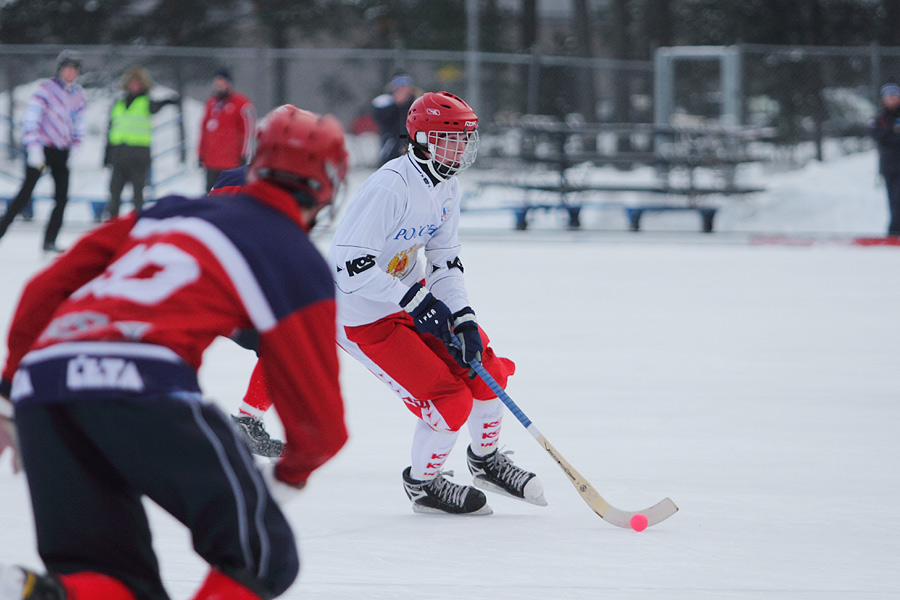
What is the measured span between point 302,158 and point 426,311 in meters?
1.41

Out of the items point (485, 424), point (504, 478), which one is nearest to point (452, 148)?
point (485, 424)

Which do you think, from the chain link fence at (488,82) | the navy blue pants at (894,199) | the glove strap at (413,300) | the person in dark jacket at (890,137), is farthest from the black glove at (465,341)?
the chain link fence at (488,82)

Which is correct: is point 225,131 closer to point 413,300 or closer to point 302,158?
point 413,300

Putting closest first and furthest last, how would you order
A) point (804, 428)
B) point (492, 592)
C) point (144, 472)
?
point (144, 472) → point (492, 592) → point (804, 428)

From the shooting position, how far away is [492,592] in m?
2.69

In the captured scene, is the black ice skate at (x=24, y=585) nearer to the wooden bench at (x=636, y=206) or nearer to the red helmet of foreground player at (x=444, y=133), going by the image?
the red helmet of foreground player at (x=444, y=133)

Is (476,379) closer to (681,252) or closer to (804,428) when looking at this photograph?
(804,428)

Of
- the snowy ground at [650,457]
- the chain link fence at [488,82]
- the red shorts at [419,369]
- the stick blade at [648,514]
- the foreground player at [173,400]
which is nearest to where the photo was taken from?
the foreground player at [173,400]

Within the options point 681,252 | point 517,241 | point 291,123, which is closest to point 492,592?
point 291,123

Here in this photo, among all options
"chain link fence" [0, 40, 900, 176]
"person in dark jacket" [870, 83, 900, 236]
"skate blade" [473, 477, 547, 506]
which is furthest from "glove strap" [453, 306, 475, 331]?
"chain link fence" [0, 40, 900, 176]

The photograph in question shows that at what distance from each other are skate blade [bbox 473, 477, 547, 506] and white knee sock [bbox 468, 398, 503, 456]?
9 centimetres

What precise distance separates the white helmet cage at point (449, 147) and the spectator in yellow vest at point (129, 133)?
26.7 feet

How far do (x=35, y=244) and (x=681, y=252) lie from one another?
6040mm

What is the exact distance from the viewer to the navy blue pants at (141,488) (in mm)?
1681
